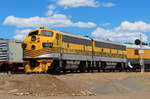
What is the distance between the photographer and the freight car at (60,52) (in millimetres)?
18859

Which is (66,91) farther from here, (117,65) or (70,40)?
(117,65)

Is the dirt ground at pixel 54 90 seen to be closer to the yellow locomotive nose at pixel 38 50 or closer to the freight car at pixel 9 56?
the yellow locomotive nose at pixel 38 50

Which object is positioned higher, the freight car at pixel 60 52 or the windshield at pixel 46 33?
the windshield at pixel 46 33

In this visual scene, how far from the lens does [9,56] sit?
2447 cm

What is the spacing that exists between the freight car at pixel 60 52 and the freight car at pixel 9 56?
5.01 meters

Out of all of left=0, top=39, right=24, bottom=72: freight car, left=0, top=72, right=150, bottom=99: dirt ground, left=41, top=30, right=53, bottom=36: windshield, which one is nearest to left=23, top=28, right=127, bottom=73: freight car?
left=41, top=30, right=53, bottom=36: windshield

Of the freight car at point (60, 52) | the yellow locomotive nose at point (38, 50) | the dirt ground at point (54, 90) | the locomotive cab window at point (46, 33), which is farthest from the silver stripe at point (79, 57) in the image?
the dirt ground at point (54, 90)

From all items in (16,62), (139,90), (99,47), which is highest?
(99,47)

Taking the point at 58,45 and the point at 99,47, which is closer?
the point at 58,45

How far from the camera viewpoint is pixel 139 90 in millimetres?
14875

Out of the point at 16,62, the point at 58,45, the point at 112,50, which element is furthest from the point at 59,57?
the point at 112,50

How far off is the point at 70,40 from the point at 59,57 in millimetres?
2816

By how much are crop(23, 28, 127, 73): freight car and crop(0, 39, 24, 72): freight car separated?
5.01 m

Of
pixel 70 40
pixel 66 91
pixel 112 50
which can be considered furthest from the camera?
pixel 112 50
